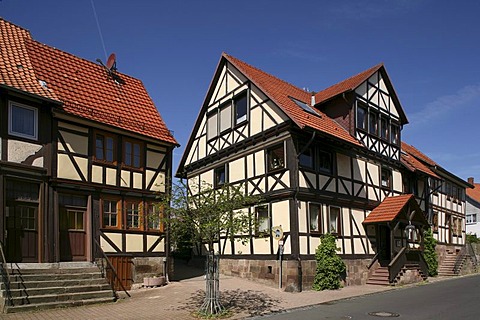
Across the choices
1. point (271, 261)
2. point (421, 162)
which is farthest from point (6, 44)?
point (421, 162)

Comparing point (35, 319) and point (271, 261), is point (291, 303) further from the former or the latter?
point (35, 319)

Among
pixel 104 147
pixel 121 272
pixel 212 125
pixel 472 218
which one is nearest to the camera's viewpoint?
pixel 121 272

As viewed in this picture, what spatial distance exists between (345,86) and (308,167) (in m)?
6.67

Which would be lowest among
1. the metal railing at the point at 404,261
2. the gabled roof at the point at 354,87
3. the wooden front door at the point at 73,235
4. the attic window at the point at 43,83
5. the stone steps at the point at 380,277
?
the stone steps at the point at 380,277

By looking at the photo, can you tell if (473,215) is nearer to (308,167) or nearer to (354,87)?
(354,87)

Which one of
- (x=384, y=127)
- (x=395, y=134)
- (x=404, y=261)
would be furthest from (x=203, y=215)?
(x=395, y=134)

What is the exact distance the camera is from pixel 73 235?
647 inches

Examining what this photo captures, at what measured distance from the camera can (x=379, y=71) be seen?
2609cm

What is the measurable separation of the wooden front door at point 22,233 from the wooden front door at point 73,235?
1.02m

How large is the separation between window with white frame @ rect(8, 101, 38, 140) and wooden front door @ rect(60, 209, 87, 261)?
301cm

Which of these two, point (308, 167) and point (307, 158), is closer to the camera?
point (308, 167)

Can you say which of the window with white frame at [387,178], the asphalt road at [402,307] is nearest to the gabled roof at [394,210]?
the window with white frame at [387,178]

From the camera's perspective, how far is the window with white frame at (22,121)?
14844mm

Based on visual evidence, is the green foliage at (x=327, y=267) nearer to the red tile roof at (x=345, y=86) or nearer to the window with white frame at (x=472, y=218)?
the red tile roof at (x=345, y=86)
